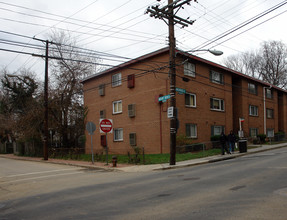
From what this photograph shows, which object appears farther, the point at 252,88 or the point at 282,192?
the point at 252,88

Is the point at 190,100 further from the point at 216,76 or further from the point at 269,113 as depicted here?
the point at 269,113

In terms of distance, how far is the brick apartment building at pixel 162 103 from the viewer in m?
23.1

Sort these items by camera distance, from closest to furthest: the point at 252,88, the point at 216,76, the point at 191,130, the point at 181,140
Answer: the point at 181,140
the point at 191,130
the point at 216,76
the point at 252,88

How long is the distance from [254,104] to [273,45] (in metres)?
22.4

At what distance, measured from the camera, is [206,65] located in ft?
84.9

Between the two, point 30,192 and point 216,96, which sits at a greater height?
A: point 216,96

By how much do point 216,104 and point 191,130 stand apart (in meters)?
4.81

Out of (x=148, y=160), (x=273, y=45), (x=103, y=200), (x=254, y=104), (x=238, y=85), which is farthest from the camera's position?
(x=273, y=45)

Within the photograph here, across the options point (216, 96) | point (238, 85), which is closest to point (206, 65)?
point (216, 96)

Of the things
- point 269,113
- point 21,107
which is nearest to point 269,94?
point 269,113

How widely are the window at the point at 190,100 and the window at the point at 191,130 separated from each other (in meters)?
1.72

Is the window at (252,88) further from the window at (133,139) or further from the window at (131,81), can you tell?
the window at (133,139)

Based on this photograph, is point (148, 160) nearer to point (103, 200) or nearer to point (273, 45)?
point (103, 200)

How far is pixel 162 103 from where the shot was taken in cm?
2278
